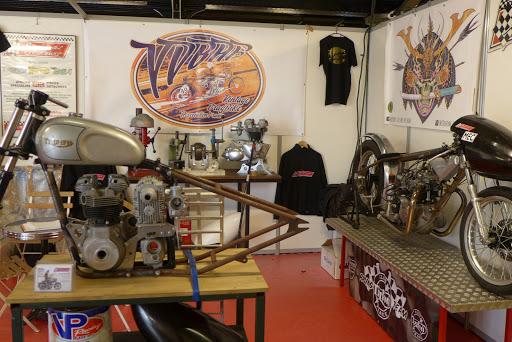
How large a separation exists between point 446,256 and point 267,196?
2485 mm

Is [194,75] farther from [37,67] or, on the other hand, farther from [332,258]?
[332,258]

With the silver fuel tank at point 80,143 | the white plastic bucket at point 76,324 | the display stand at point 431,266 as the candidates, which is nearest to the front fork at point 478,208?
the display stand at point 431,266

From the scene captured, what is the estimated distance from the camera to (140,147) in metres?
2.28

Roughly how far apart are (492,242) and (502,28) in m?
1.57

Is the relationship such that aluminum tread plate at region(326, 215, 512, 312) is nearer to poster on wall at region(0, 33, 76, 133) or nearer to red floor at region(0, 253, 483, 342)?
red floor at region(0, 253, 483, 342)

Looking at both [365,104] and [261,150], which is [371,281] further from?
[365,104]

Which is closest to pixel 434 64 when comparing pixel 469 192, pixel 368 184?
pixel 368 184

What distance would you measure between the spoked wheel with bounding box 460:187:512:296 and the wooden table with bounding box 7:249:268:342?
1.52m

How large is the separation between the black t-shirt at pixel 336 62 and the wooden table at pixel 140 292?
140 inches

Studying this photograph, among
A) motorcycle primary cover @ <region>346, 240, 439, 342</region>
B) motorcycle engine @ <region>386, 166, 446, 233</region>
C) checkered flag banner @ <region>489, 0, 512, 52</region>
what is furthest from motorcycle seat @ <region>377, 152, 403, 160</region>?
checkered flag banner @ <region>489, 0, 512, 52</region>

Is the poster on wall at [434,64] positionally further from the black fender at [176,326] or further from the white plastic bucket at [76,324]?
the white plastic bucket at [76,324]

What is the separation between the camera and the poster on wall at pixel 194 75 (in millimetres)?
5191

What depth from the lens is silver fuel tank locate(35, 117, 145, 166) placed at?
2.19 meters

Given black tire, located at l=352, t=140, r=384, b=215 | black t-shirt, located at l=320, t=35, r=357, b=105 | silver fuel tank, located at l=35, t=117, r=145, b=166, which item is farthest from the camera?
black t-shirt, located at l=320, t=35, r=357, b=105
